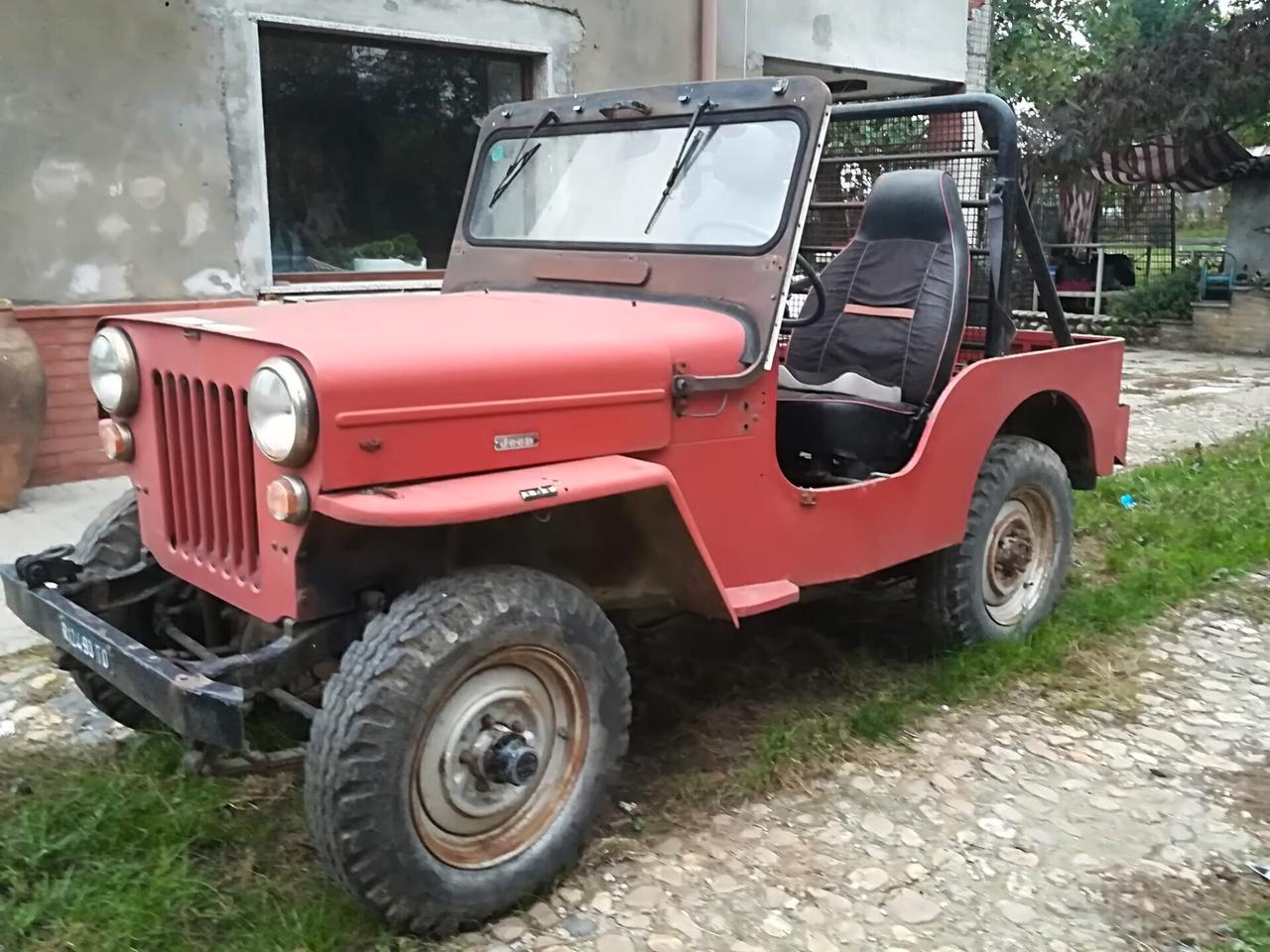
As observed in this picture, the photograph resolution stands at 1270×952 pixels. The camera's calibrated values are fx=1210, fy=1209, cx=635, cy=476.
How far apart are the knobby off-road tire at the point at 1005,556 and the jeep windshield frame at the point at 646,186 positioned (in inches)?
52.7

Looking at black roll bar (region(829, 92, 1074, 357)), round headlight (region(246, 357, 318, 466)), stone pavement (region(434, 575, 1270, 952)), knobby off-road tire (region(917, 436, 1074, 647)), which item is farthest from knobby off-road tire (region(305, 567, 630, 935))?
black roll bar (region(829, 92, 1074, 357))

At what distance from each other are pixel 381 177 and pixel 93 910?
5.80 metres

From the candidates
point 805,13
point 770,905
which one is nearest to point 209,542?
point 770,905

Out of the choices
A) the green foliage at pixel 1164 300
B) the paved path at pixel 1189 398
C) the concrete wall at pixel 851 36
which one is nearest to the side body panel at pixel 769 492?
the paved path at pixel 1189 398

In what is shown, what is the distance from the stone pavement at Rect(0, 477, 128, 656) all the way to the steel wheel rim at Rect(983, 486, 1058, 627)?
3553 millimetres

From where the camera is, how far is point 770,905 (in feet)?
9.11

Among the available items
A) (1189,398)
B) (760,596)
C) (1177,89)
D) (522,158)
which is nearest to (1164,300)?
(1177,89)

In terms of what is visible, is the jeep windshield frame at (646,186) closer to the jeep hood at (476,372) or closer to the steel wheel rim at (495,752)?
the jeep hood at (476,372)

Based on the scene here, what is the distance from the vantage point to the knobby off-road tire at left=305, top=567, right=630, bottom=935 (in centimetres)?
244

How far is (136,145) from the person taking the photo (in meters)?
6.32

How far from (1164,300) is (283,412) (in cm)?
1375

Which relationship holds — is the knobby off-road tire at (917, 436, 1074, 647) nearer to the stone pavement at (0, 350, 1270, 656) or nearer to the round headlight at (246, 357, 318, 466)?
the round headlight at (246, 357, 318, 466)

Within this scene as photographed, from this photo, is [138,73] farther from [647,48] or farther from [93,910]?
[93,910]

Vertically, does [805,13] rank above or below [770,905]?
above
